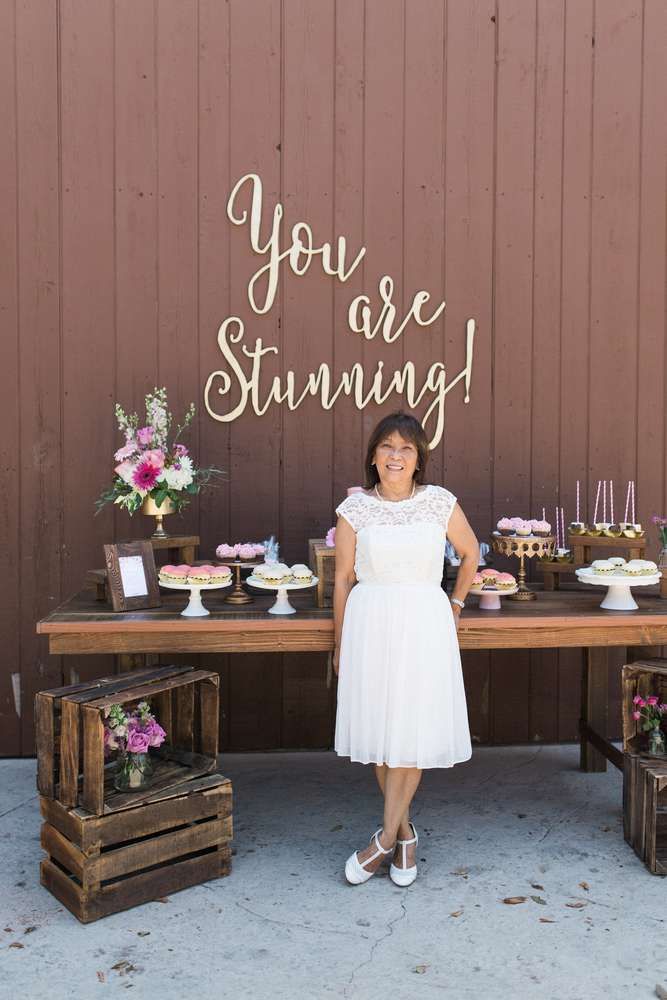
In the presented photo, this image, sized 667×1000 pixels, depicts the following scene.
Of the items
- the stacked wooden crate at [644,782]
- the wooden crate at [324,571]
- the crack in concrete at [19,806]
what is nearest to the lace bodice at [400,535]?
the wooden crate at [324,571]

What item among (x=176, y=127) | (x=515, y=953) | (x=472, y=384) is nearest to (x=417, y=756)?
(x=515, y=953)

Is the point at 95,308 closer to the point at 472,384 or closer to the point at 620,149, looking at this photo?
the point at 472,384

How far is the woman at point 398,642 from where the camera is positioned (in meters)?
2.98

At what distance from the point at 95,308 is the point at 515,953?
3427 millimetres

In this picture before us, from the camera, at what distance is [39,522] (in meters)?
4.30

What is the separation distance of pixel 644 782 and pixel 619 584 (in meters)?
0.80

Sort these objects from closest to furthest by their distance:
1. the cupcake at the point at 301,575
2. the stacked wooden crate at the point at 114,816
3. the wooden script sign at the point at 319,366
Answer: the stacked wooden crate at the point at 114,816 < the cupcake at the point at 301,575 < the wooden script sign at the point at 319,366

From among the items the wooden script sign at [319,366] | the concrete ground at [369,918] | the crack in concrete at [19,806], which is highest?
the wooden script sign at [319,366]

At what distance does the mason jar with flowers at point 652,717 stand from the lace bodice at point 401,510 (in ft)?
3.74

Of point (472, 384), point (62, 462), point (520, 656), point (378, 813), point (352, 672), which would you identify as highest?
point (472, 384)

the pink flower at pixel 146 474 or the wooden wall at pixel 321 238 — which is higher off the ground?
the wooden wall at pixel 321 238

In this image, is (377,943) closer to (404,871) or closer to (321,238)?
(404,871)

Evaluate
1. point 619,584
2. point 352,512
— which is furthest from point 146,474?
point 619,584

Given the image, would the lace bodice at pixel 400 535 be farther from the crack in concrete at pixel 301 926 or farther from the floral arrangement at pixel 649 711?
the crack in concrete at pixel 301 926
